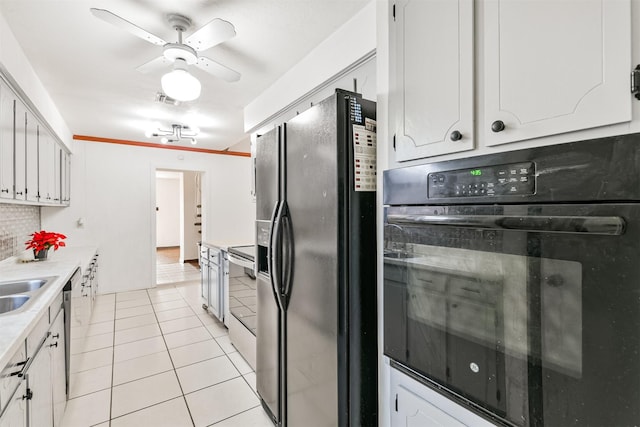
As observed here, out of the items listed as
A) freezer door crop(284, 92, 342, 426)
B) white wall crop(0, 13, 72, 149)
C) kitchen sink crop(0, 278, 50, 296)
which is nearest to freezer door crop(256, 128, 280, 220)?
freezer door crop(284, 92, 342, 426)

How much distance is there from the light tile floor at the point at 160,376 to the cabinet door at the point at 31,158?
155cm

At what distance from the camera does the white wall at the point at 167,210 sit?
9.88 m

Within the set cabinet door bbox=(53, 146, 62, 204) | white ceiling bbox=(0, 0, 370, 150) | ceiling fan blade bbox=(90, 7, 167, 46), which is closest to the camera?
ceiling fan blade bbox=(90, 7, 167, 46)

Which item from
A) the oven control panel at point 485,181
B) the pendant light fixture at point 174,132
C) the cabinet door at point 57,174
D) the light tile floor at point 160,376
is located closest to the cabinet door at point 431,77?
the oven control panel at point 485,181

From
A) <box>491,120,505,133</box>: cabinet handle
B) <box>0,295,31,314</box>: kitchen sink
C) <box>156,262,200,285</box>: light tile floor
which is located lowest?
<box>156,262,200,285</box>: light tile floor

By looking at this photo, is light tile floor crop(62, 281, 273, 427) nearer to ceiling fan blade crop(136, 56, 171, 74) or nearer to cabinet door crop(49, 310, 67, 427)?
cabinet door crop(49, 310, 67, 427)

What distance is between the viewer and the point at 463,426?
0.99m

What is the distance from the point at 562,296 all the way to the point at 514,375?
0.27 m

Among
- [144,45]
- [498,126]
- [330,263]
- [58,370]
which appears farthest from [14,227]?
[498,126]

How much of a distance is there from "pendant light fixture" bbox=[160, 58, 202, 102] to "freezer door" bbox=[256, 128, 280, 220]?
0.57 m

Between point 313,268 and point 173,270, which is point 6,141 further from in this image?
point 173,270

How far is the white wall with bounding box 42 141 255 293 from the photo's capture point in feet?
15.6

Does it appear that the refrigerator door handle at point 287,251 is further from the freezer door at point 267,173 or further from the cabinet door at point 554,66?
the cabinet door at point 554,66

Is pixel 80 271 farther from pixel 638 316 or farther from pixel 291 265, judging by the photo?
pixel 638 316
